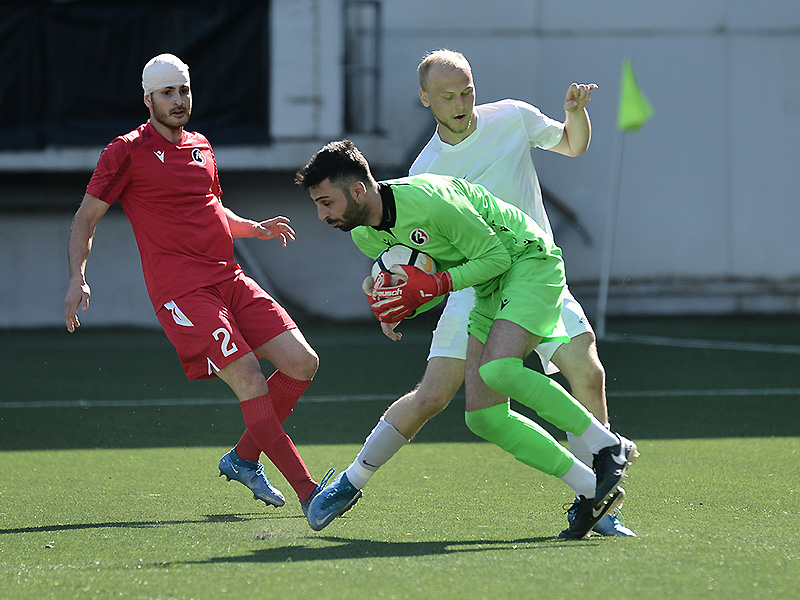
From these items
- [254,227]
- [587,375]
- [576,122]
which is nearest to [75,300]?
[254,227]

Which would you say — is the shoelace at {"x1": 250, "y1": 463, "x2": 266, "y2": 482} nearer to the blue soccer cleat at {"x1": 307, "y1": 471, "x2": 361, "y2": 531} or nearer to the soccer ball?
the blue soccer cleat at {"x1": 307, "y1": 471, "x2": 361, "y2": 531}

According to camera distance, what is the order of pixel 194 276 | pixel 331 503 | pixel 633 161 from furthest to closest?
pixel 633 161 < pixel 194 276 < pixel 331 503

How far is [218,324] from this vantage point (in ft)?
15.2

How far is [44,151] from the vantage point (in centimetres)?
1554

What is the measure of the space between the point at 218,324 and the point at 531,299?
55.2 inches

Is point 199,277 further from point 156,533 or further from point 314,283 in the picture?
point 314,283

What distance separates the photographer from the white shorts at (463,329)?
444cm

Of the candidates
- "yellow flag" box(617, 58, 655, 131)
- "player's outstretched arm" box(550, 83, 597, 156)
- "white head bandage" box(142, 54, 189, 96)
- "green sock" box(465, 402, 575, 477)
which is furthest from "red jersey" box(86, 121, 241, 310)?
"yellow flag" box(617, 58, 655, 131)

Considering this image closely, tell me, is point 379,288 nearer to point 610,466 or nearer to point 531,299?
point 531,299

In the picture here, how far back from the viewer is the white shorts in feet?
14.6

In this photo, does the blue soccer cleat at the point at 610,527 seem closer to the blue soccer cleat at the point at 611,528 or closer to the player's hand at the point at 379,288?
the blue soccer cleat at the point at 611,528

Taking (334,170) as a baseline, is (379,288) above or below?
below

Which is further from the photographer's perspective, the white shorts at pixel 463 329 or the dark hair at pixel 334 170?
the white shorts at pixel 463 329

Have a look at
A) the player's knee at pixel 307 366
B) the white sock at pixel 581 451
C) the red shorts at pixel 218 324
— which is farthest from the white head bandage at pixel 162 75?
the white sock at pixel 581 451
